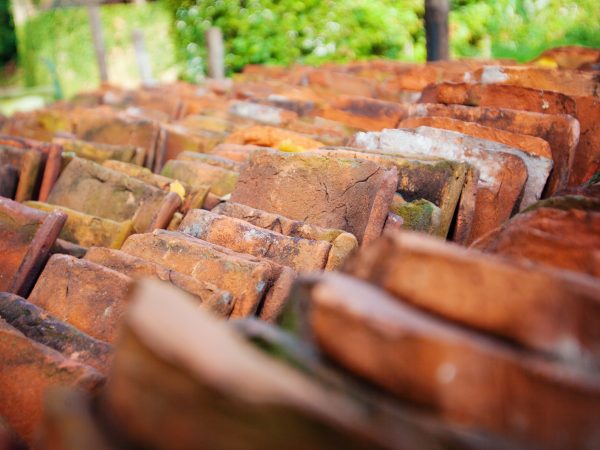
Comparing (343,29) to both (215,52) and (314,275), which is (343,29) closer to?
(215,52)

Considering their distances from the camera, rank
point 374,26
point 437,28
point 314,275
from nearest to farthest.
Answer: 1. point 314,275
2. point 437,28
3. point 374,26

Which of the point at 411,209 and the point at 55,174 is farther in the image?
the point at 55,174

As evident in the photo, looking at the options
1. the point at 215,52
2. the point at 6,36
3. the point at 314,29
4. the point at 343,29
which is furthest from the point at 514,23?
the point at 6,36

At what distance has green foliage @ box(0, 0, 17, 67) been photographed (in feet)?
63.9

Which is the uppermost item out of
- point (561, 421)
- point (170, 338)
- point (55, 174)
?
point (170, 338)

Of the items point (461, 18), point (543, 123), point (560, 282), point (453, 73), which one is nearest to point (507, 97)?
point (543, 123)

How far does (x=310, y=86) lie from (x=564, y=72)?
9.96ft

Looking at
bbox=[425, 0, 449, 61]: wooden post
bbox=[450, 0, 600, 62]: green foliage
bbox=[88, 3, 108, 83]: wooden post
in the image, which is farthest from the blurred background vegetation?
bbox=[425, 0, 449, 61]: wooden post

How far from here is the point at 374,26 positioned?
11.4m

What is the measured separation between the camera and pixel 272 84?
22.4ft

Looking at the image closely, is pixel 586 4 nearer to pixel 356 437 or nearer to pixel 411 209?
pixel 411 209

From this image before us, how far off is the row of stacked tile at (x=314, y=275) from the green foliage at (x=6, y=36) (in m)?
16.2

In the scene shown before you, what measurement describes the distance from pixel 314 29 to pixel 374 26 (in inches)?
44.5

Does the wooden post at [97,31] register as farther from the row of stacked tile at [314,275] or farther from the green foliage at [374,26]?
the row of stacked tile at [314,275]
